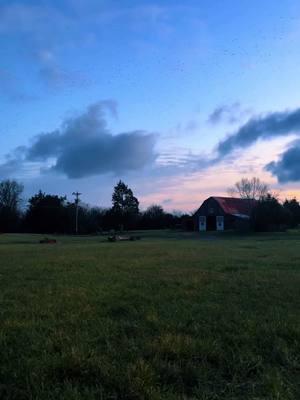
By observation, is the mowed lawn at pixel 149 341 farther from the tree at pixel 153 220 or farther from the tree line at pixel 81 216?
the tree at pixel 153 220

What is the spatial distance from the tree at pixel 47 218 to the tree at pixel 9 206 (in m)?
4.41

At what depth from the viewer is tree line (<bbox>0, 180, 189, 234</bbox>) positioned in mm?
101312

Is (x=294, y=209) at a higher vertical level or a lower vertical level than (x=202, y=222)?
higher

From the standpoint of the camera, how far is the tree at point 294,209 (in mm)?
83950

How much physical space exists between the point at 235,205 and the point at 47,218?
124 ft

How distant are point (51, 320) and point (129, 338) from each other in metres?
1.64

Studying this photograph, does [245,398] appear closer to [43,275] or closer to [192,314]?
[192,314]

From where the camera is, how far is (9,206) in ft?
387

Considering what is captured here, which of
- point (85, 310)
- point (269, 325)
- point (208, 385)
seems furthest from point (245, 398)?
point (85, 310)

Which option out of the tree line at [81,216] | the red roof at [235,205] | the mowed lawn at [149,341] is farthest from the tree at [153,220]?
the mowed lawn at [149,341]

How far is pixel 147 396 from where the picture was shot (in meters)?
4.61

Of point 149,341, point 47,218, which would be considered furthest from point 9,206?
point 149,341

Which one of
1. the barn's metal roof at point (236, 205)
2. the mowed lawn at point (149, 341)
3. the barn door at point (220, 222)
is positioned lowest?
the mowed lawn at point (149, 341)

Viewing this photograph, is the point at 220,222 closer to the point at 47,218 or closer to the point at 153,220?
the point at 153,220
